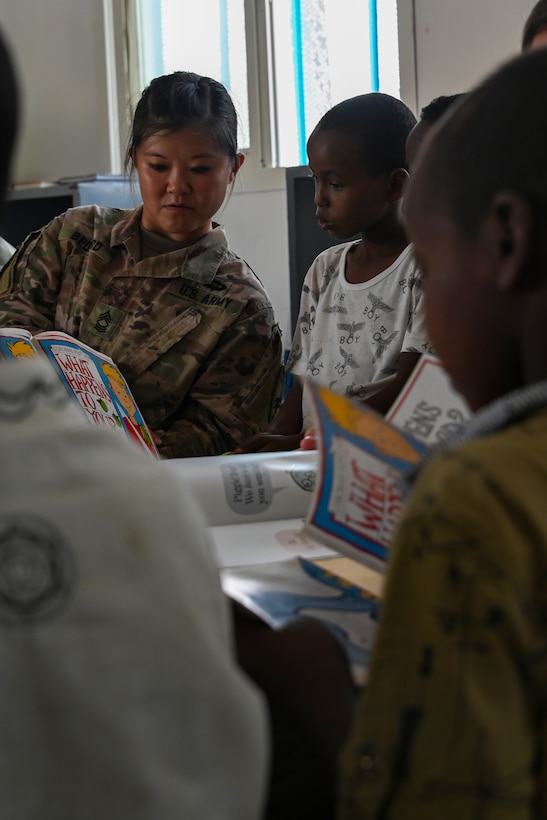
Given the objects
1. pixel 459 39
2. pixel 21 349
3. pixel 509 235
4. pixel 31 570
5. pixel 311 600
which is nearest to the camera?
pixel 31 570

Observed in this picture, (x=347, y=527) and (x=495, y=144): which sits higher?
(x=495, y=144)

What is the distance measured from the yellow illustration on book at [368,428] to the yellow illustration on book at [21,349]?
1.63 ft

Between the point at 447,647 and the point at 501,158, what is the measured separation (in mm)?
256

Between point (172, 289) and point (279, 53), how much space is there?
63.4 inches

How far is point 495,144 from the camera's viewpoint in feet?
1.65

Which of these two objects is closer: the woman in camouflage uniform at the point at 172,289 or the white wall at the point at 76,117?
the woman in camouflage uniform at the point at 172,289

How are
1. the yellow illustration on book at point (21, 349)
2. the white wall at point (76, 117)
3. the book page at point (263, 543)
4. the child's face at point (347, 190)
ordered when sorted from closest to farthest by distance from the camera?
the book page at point (263, 543)
the yellow illustration on book at point (21, 349)
the child's face at point (347, 190)
the white wall at point (76, 117)

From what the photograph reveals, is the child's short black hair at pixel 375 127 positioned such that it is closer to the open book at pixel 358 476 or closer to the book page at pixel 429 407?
the book page at pixel 429 407

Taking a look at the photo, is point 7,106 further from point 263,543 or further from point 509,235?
point 263,543

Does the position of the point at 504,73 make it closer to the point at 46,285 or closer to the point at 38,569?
the point at 38,569

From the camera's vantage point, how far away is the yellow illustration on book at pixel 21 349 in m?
0.99

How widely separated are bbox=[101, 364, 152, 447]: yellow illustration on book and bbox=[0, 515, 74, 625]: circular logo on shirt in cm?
66

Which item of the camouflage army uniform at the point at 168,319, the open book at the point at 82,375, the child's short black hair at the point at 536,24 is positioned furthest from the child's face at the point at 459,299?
the camouflage army uniform at the point at 168,319

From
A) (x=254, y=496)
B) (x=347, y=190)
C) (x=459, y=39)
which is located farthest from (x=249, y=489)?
(x=459, y=39)
